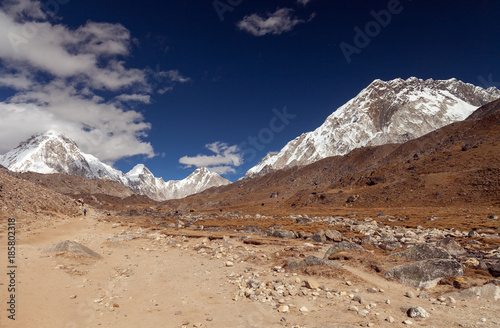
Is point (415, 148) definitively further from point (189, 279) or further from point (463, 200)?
point (189, 279)

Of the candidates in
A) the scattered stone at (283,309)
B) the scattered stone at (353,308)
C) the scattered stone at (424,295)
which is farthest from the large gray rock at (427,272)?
the scattered stone at (283,309)

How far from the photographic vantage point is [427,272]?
10.0m

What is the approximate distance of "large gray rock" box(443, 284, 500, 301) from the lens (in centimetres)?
834

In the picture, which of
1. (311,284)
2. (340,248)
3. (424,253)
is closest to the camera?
(311,284)

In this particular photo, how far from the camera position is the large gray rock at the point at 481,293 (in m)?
8.34

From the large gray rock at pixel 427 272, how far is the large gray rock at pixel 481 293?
1029 mm

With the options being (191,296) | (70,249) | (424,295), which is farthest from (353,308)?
(70,249)

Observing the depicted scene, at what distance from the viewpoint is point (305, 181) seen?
145 meters

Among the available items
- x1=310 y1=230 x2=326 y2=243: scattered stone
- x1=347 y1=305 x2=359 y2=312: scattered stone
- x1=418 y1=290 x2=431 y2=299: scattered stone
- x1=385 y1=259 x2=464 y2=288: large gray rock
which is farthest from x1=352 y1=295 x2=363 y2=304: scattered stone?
x1=310 y1=230 x2=326 y2=243: scattered stone

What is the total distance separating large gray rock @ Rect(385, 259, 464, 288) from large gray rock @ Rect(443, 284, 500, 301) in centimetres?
103

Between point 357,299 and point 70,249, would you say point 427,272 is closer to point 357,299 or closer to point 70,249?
point 357,299

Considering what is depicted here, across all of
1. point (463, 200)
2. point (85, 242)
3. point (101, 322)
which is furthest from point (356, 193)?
point (101, 322)

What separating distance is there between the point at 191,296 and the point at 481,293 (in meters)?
9.92

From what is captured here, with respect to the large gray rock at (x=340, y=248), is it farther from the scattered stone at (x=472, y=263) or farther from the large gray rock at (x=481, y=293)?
the large gray rock at (x=481, y=293)
